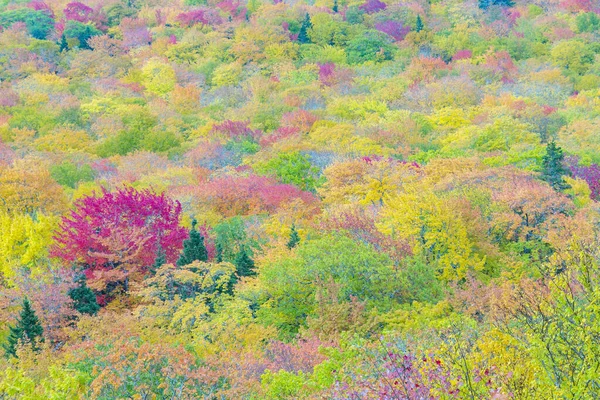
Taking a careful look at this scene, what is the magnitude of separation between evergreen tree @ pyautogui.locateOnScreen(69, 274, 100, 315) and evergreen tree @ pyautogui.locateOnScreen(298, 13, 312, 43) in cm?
6393

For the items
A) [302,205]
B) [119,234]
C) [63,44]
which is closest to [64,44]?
[63,44]

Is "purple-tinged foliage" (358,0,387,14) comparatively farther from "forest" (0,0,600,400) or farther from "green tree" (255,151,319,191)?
"green tree" (255,151,319,191)

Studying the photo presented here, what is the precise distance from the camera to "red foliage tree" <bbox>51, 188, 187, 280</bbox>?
95.9 ft

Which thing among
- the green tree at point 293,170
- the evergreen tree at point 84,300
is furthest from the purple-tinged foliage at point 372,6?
the evergreen tree at point 84,300

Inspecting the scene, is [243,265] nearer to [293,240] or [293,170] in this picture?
[293,240]

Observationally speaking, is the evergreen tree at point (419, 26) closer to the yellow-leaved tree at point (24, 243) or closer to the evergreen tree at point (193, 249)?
the yellow-leaved tree at point (24, 243)

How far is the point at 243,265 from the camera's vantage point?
28.0m

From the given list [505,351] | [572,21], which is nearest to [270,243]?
[505,351]

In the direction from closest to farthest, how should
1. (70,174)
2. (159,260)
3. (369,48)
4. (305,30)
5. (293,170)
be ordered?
1. (159,260)
2. (293,170)
3. (70,174)
4. (369,48)
5. (305,30)

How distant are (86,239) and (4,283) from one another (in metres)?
4.24

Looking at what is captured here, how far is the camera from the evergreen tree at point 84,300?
25.6 m

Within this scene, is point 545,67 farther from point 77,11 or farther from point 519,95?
point 77,11

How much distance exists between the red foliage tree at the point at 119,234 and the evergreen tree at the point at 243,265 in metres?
3.68

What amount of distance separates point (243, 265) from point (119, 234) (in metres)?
5.22
